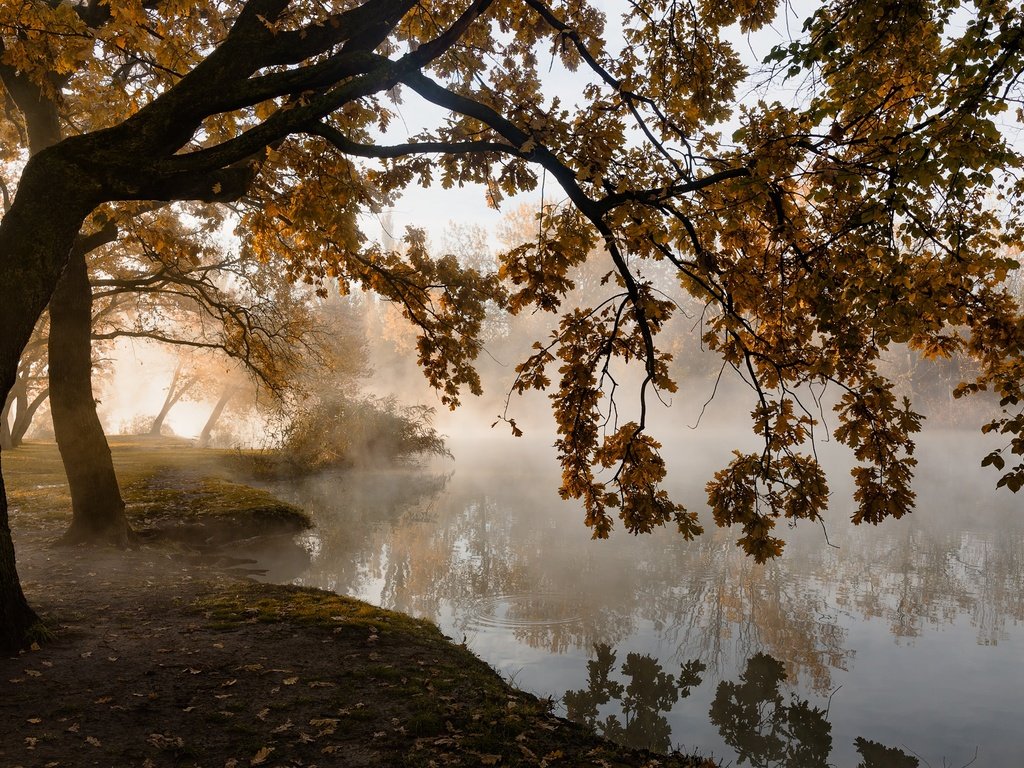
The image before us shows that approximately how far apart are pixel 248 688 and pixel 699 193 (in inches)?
239

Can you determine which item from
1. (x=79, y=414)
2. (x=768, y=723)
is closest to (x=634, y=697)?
Result: (x=768, y=723)

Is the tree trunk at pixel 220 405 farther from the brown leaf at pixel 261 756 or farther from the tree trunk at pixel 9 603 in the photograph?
the brown leaf at pixel 261 756

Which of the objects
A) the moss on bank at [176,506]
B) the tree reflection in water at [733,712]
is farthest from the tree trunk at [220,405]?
the tree reflection in water at [733,712]

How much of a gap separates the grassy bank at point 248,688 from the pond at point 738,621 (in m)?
1.63

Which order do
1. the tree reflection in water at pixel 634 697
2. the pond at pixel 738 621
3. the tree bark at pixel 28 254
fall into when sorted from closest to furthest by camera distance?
the tree bark at pixel 28 254 → the tree reflection in water at pixel 634 697 → the pond at pixel 738 621

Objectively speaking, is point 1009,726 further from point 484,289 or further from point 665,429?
point 665,429

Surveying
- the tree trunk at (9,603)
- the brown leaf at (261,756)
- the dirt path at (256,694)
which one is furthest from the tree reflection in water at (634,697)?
the tree trunk at (9,603)

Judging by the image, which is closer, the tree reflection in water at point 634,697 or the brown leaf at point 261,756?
the brown leaf at point 261,756

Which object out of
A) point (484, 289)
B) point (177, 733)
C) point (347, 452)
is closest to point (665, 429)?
point (347, 452)

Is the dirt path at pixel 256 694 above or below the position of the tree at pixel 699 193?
below

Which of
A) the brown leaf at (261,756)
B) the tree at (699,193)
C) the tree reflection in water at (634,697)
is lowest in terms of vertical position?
the brown leaf at (261,756)

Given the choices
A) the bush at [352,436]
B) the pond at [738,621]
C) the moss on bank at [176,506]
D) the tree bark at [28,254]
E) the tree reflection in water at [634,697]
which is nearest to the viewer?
the tree bark at [28,254]

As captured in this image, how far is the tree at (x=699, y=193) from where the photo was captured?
14.8 ft

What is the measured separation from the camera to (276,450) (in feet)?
80.8
